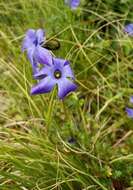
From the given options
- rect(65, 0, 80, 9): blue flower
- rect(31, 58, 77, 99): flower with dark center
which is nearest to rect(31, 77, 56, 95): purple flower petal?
rect(31, 58, 77, 99): flower with dark center

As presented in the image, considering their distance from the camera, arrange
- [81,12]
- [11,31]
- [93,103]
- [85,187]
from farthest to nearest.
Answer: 1. [11,31]
2. [81,12]
3. [93,103]
4. [85,187]

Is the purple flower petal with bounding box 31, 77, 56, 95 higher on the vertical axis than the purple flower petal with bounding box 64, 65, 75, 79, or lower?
lower

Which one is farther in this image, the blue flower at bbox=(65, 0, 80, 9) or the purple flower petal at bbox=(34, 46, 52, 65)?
the blue flower at bbox=(65, 0, 80, 9)

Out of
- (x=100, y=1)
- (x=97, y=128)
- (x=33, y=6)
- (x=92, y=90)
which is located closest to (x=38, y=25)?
(x=33, y=6)

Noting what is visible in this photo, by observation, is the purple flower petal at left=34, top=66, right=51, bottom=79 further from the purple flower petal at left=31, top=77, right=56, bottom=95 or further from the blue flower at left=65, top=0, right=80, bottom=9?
the blue flower at left=65, top=0, right=80, bottom=9

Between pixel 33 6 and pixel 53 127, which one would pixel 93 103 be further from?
pixel 33 6
